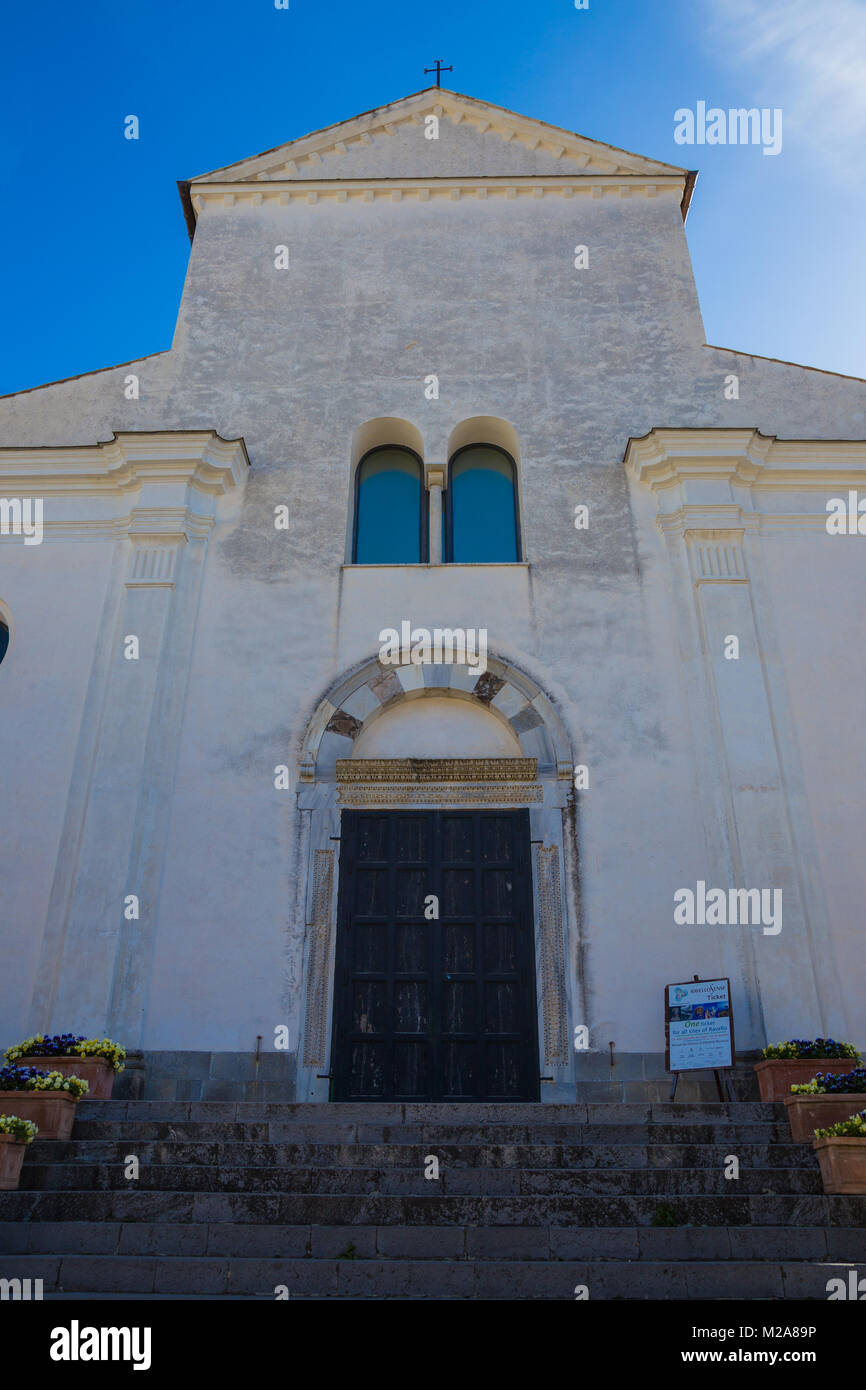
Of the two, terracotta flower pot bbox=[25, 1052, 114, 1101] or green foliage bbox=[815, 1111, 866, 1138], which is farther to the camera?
terracotta flower pot bbox=[25, 1052, 114, 1101]

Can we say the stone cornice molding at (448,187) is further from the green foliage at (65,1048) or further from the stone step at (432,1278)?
the stone step at (432,1278)

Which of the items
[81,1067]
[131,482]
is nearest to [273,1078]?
[81,1067]

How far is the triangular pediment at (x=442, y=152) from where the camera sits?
16094 millimetres

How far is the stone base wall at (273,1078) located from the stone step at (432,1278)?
152 inches

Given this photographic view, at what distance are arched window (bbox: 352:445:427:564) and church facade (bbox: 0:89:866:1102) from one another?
5cm

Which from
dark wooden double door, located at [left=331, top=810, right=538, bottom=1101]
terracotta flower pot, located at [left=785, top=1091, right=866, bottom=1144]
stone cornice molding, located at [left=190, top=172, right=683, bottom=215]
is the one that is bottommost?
terracotta flower pot, located at [left=785, top=1091, right=866, bottom=1144]

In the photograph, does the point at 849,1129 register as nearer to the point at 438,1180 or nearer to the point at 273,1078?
the point at 438,1180

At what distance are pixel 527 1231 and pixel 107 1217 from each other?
105 inches

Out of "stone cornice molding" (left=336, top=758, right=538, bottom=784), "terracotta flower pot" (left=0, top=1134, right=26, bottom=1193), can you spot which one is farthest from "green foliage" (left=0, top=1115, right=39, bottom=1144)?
"stone cornice molding" (left=336, top=758, right=538, bottom=784)

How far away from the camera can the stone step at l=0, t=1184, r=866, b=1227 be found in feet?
22.1

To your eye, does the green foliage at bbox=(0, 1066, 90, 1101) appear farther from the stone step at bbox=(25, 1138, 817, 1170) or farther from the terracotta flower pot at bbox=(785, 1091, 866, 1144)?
the terracotta flower pot at bbox=(785, 1091, 866, 1144)

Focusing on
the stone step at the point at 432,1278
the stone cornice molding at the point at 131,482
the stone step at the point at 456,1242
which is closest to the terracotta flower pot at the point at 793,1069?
the stone step at the point at 456,1242
